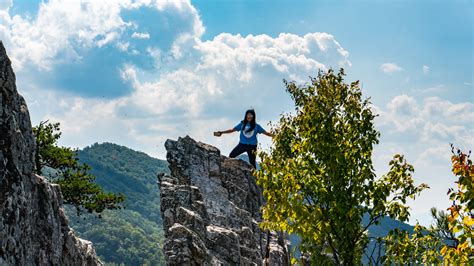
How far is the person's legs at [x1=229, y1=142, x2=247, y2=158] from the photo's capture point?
100ft

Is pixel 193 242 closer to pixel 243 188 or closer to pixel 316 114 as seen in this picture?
pixel 316 114

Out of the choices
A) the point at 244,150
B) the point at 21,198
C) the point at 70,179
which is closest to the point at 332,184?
the point at 21,198

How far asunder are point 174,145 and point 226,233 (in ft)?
23.5

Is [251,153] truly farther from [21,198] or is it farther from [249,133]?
[21,198]

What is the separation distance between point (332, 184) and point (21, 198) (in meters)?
9.05

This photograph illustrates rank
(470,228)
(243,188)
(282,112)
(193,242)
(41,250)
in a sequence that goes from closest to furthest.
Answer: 1. (470,228)
2. (41,250)
3. (193,242)
4. (282,112)
5. (243,188)

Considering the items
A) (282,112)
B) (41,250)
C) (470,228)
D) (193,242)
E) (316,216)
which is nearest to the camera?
(470,228)

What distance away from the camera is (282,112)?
92.6ft

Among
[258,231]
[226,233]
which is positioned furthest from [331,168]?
[258,231]

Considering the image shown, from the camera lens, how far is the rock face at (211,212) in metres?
20.6

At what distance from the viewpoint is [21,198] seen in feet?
44.1

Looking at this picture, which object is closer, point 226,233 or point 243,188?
point 226,233

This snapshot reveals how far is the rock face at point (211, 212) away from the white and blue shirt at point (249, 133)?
2.09m

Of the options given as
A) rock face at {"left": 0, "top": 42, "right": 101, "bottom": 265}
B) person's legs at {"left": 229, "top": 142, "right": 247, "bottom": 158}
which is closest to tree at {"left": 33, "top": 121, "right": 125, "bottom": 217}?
person's legs at {"left": 229, "top": 142, "right": 247, "bottom": 158}
